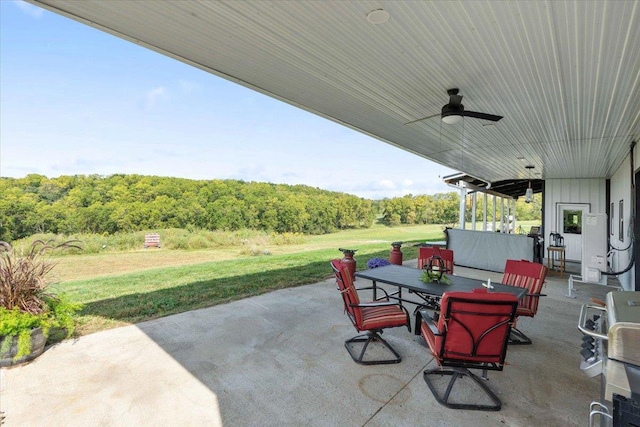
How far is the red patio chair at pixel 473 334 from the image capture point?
2.17 m

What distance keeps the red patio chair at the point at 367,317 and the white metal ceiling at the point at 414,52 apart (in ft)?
6.74

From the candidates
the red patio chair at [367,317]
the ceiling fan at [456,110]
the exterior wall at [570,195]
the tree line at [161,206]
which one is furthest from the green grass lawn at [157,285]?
the tree line at [161,206]

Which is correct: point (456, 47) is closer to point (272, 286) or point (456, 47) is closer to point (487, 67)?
point (487, 67)

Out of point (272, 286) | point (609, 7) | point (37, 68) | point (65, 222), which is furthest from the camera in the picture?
point (65, 222)

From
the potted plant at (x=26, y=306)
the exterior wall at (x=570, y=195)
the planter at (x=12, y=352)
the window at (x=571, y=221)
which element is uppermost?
the exterior wall at (x=570, y=195)

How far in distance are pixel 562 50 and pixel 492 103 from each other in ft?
4.29

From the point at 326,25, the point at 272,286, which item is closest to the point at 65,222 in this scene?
the point at 272,286

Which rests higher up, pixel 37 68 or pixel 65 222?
pixel 37 68

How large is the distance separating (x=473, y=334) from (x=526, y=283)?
195cm

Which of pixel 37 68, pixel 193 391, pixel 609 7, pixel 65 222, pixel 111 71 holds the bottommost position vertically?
pixel 193 391

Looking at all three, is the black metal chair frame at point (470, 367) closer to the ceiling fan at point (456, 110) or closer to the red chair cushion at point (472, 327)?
the red chair cushion at point (472, 327)

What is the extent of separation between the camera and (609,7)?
1.77 m

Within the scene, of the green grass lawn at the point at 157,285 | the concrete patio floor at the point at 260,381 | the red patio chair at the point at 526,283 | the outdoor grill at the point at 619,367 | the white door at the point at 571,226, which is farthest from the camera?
the white door at the point at 571,226

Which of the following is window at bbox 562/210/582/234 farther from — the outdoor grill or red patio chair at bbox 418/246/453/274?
the outdoor grill
